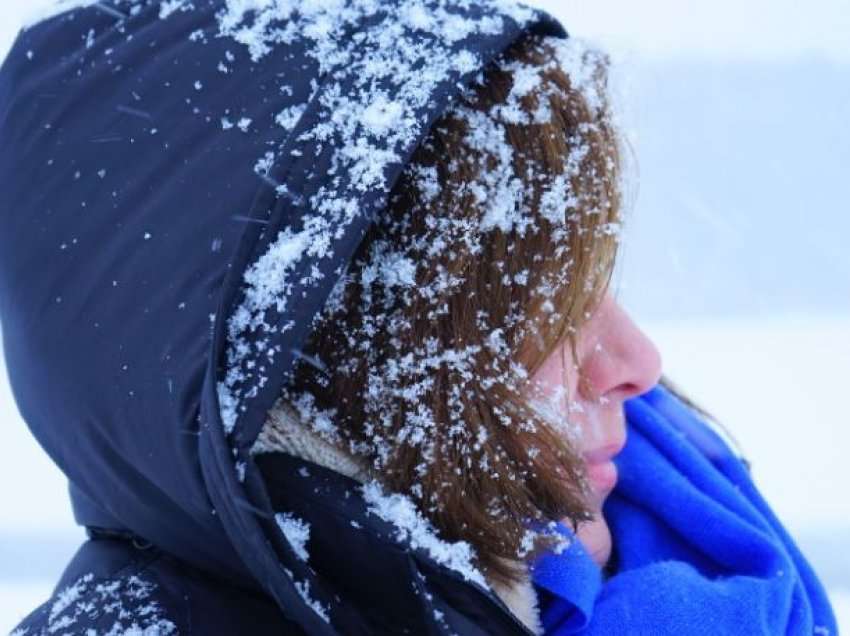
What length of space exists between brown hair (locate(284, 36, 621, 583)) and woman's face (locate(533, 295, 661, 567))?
4cm

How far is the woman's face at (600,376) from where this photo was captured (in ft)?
2.77

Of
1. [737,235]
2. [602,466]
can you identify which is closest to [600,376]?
[602,466]

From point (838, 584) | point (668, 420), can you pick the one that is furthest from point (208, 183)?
point (838, 584)

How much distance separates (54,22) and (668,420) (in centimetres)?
90

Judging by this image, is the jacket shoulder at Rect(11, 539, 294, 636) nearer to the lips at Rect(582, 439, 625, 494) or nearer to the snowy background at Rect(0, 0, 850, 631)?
the lips at Rect(582, 439, 625, 494)

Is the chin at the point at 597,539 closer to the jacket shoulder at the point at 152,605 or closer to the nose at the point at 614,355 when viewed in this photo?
the nose at the point at 614,355

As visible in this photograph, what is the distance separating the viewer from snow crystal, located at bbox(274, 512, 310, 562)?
2.33 ft

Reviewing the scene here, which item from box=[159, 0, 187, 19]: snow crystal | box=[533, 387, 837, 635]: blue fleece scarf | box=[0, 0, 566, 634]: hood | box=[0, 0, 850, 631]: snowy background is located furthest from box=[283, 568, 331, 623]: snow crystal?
box=[0, 0, 850, 631]: snowy background

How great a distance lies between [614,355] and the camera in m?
0.90

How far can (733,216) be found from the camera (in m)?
1.79

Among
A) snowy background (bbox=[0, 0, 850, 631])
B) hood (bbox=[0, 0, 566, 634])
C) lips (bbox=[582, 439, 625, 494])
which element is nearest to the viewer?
hood (bbox=[0, 0, 566, 634])

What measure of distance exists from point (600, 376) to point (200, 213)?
1.38ft

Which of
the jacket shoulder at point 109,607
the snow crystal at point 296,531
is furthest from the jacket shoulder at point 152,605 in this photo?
the snow crystal at point 296,531

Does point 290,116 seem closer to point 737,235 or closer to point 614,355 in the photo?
point 614,355
